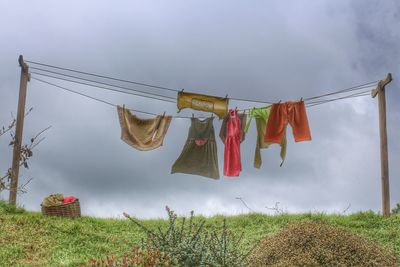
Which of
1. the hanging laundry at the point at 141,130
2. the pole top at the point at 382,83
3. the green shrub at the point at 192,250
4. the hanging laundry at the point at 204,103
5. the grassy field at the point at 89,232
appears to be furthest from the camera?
the hanging laundry at the point at 141,130

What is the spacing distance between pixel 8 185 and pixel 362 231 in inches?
353

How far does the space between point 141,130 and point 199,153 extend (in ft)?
5.69

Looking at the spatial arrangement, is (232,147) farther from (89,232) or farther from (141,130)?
(89,232)

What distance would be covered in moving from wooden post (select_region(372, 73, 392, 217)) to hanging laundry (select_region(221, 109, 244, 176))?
3.60 metres

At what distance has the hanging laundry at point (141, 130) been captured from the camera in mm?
15758

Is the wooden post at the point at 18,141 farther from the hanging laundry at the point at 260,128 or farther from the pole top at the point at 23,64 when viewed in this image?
the hanging laundry at the point at 260,128

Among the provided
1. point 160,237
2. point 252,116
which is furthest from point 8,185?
point 160,237

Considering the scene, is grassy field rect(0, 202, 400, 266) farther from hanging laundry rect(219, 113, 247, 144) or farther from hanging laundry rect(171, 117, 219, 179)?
hanging laundry rect(219, 113, 247, 144)

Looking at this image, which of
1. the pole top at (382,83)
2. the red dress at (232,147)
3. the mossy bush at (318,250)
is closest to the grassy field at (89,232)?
the red dress at (232,147)

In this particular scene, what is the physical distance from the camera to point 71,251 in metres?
11.2

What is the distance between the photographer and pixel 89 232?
43.4ft

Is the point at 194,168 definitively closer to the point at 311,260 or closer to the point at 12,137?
the point at 12,137

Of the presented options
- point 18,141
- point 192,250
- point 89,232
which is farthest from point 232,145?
point 192,250

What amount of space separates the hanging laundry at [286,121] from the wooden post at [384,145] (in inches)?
75.9
